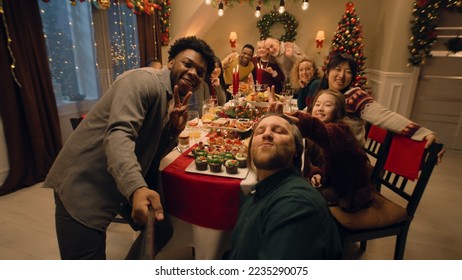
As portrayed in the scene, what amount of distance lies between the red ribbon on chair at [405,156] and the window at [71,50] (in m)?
3.82

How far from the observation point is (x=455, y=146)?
4336 millimetres

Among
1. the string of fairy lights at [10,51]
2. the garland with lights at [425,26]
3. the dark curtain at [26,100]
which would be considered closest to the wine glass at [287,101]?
the garland with lights at [425,26]

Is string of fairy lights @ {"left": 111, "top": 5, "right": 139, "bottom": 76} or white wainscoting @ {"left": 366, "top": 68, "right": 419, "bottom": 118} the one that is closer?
string of fairy lights @ {"left": 111, "top": 5, "right": 139, "bottom": 76}

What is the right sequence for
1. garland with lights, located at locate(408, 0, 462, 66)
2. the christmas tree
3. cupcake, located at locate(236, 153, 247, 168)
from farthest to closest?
the christmas tree
garland with lights, located at locate(408, 0, 462, 66)
cupcake, located at locate(236, 153, 247, 168)

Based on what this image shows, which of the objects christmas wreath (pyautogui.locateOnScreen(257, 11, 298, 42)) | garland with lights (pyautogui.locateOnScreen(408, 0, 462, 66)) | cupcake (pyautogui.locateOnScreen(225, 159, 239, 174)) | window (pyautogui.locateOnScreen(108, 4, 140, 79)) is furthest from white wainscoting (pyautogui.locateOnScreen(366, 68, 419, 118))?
window (pyautogui.locateOnScreen(108, 4, 140, 79))

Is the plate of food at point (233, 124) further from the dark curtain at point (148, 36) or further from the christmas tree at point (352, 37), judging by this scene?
the christmas tree at point (352, 37)

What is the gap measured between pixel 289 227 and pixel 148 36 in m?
4.73

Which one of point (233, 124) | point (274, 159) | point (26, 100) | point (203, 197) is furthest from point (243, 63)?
point (274, 159)

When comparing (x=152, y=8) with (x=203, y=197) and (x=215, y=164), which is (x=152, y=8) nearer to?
(x=215, y=164)

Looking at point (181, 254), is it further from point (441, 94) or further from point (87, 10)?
point (441, 94)

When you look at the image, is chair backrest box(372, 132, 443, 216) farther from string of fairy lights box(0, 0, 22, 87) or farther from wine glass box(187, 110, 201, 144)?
string of fairy lights box(0, 0, 22, 87)

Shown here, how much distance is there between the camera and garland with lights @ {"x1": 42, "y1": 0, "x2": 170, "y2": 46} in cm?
358

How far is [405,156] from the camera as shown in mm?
1664

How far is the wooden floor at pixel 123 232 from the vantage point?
1.99 m
